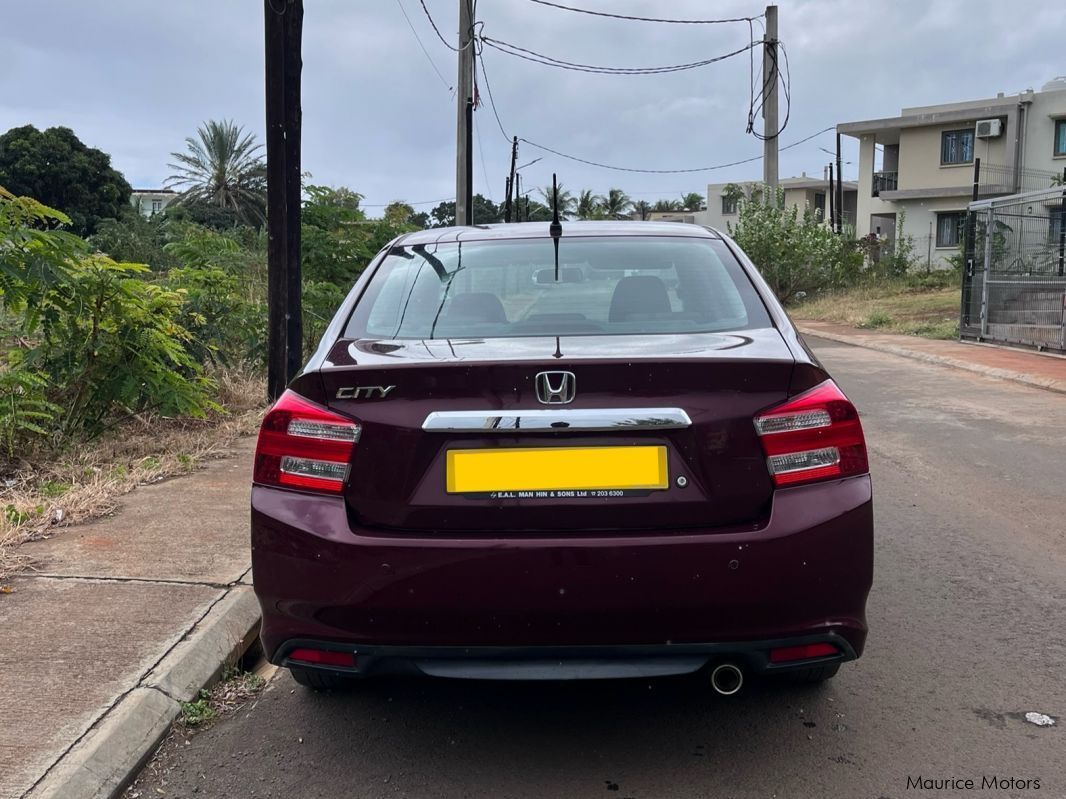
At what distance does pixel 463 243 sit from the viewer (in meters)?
3.53

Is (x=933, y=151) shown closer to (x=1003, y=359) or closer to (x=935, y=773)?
(x=1003, y=359)

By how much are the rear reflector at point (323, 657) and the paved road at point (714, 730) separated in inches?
14.7

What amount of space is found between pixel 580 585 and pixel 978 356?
12850mm

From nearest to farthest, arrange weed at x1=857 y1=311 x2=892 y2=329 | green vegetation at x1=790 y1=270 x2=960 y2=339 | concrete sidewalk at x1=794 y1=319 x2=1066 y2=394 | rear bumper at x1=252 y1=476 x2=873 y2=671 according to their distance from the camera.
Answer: rear bumper at x1=252 y1=476 x2=873 y2=671 < concrete sidewalk at x1=794 y1=319 x2=1066 y2=394 < green vegetation at x1=790 y1=270 x2=960 y2=339 < weed at x1=857 y1=311 x2=892 y2=329

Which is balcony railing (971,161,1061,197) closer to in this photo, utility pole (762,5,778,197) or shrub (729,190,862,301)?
shrub (729,190,862,301)

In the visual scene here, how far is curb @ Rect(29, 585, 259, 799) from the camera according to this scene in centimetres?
256

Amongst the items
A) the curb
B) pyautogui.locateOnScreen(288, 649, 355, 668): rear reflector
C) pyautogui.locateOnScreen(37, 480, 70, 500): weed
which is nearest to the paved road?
the curb

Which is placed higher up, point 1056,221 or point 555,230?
point 1056,221

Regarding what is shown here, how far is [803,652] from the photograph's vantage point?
2537mm

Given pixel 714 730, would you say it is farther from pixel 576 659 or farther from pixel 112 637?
pixel 112 637

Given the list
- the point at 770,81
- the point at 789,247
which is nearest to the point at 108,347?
the point at 770,81

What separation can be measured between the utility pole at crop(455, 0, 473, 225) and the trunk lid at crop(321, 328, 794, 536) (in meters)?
20.0

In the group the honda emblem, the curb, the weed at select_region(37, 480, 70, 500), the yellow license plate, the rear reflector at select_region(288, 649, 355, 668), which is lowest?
the curb

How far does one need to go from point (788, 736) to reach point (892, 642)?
0.91 m
